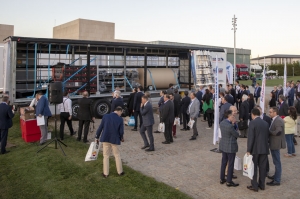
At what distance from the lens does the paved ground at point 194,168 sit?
19.1 feet

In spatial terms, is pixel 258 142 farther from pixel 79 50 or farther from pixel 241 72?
pixel 241 72

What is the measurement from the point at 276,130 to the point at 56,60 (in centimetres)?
1123

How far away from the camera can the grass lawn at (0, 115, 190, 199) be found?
570 centimetres

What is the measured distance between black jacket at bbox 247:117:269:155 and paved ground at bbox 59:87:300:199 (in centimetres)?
85

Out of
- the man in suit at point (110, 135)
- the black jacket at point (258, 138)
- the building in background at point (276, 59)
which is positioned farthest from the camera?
the building in background at point (276, 59)

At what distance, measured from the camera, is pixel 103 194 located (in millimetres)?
5645

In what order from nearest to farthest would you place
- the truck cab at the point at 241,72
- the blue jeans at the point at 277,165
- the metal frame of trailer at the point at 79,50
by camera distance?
the blue jeans at the point at 277,165 → the metal frame of trailer at the point at 79,50 → the truck cab at the point at 241,72

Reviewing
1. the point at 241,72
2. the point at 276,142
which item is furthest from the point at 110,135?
the point at 241,72

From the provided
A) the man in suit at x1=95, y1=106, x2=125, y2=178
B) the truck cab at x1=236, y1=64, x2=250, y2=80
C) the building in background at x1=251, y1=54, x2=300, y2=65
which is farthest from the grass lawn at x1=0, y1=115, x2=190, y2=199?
the building in background at x1=251, y1=54, x2=300, y2=65

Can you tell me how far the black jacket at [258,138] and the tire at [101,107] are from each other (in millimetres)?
9220

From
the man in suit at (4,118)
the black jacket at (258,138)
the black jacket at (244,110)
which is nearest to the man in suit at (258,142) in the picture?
the black jacket at (258,138)

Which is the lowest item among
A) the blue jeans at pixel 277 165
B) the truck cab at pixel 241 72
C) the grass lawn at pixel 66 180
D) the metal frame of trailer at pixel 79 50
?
the grass lawn at pixel 66 180

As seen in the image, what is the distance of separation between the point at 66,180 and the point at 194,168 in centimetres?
296

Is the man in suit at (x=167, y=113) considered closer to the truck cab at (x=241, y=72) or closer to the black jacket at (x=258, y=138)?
the black jacket at (x=258, y=138)
